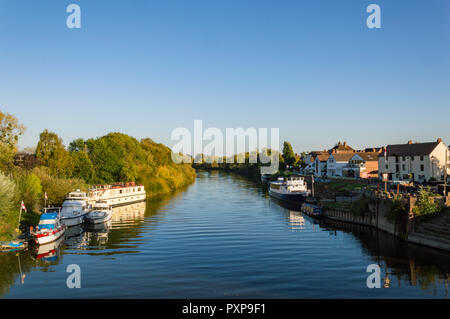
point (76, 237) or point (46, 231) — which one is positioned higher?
point (46, 231)

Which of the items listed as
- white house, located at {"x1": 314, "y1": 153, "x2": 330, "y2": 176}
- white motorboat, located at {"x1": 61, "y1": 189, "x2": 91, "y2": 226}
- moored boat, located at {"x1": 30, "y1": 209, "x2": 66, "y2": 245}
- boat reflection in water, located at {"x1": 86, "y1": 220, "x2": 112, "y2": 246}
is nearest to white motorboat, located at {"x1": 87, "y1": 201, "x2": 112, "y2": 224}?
boat reflection in water, located at {"x1": 86, "y1": 220, "x2": 112, "y2": 246}

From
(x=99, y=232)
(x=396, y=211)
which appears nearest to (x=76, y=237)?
(x=99, y=232)

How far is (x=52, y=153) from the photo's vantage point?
3110 inches

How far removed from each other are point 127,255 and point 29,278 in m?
9.86

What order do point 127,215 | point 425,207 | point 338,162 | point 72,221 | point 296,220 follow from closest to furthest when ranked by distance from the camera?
point 425,207, point 72,221, point 296,220, point 127,215, point 338,162

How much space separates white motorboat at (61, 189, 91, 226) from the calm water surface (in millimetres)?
1623

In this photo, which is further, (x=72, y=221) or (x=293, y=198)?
(x=293, y=198)

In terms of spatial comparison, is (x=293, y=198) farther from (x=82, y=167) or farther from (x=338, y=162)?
(x=338, y=162)

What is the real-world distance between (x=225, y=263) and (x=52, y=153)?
189ft

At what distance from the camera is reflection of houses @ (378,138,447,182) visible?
89.2 metres

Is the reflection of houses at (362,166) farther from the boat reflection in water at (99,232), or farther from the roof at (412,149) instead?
the boat reflection in water at (99,232)

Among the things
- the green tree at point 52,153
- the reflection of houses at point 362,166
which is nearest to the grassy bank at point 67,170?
the green tree at point 52,153

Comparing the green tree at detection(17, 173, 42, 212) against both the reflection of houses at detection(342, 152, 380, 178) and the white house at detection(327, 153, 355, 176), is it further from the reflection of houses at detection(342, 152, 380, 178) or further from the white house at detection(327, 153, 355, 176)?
the white house at detection(327, 153, 355, 176)
